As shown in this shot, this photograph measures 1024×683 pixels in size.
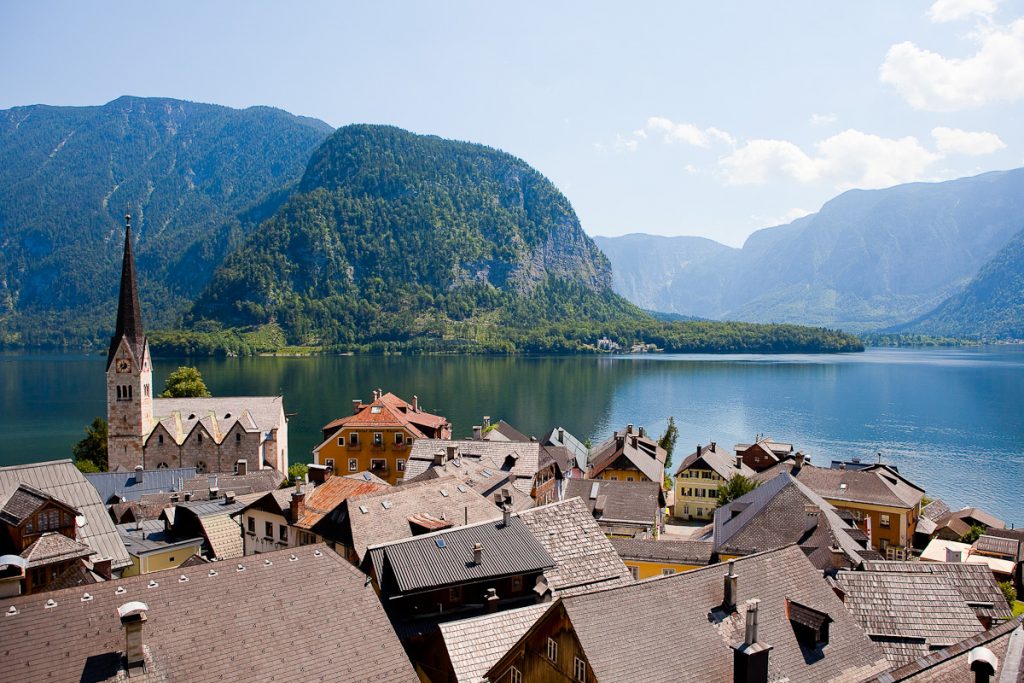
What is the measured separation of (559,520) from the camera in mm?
28297

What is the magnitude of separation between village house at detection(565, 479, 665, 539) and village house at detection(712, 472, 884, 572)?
24.3 feet

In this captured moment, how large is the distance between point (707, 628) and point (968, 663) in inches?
237

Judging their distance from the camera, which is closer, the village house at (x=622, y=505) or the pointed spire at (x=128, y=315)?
the village house at (x=622, y=505)

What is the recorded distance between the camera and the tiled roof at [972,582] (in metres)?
26.3

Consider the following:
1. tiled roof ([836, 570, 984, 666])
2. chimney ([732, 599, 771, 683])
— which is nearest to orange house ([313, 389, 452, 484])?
tiled roof ([836, 570, 984, 666])

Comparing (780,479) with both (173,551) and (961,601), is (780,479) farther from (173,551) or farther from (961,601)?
(173,551)

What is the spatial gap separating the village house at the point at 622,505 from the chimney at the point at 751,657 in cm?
3202

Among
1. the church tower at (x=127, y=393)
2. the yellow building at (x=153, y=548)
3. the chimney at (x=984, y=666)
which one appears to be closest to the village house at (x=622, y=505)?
the yellow building at (x=153, y=548)

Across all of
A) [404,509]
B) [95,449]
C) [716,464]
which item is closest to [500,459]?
[404,509]

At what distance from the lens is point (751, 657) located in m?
16.3

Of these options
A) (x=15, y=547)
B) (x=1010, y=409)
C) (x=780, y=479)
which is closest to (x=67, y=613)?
(x=15, y=547)

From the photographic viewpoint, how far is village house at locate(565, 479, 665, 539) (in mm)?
50312

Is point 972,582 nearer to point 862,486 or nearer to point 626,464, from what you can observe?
point 862,486

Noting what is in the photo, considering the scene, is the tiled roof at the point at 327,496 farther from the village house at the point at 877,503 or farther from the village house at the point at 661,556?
the village house at the point at 877,503
